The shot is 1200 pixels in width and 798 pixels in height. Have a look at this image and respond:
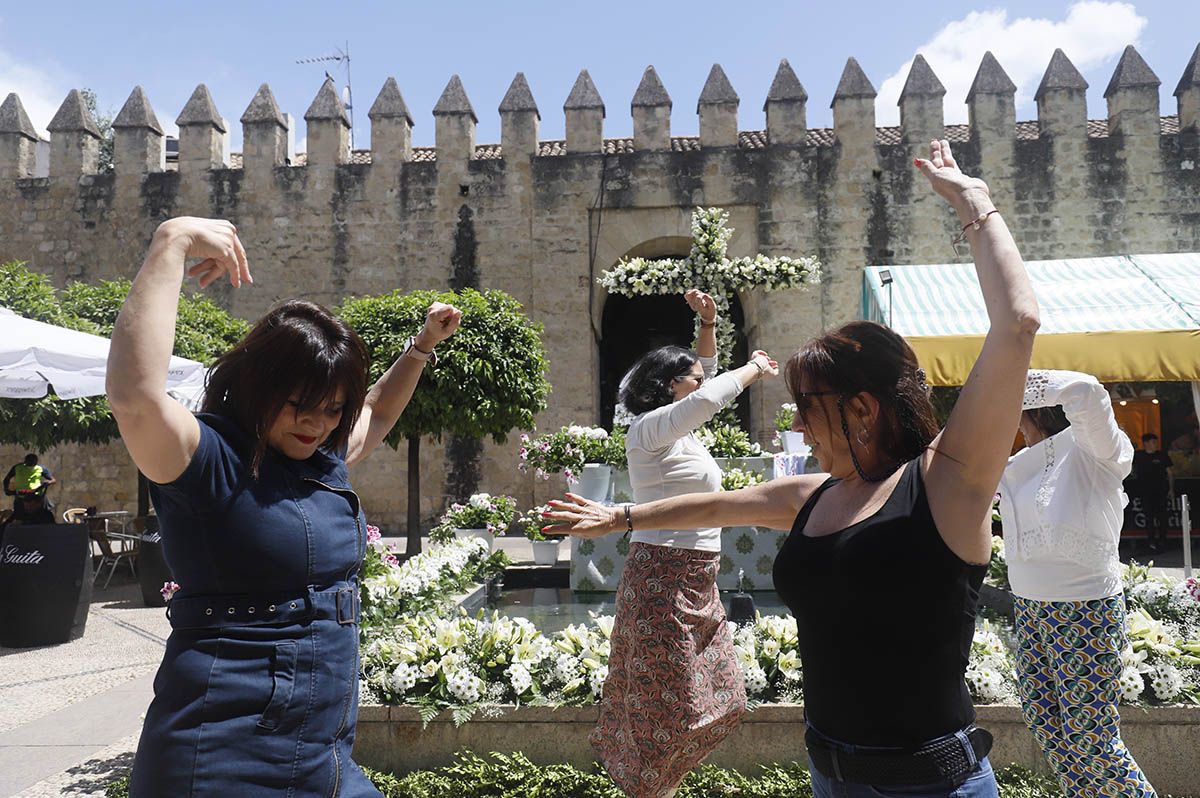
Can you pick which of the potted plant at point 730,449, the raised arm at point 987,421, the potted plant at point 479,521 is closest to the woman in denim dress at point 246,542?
the raised arm at point 987,421

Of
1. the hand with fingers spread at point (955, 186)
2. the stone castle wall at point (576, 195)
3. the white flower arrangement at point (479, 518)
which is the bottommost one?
the white flower arrangement at point (479, 518)

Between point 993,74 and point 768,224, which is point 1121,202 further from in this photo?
point 768,224

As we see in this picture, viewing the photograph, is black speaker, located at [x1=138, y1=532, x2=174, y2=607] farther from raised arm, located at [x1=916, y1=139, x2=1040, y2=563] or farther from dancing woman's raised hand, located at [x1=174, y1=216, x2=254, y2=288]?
raised arm, located at [x1=916, y1=139, x2=1040, y2=563]

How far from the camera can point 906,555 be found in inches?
61.4

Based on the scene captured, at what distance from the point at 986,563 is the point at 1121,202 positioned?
15.6 meters

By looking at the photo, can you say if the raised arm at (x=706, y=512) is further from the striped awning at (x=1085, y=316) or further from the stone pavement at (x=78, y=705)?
the striped awning at (x=1085, y=316)

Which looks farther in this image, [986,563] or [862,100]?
[862,100]

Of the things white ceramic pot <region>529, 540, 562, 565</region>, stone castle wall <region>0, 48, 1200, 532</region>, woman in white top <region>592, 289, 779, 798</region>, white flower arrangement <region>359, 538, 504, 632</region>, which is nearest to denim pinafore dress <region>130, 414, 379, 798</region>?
woman in white top <region>592, 289, 779, 798</region>

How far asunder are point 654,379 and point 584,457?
14.9ft

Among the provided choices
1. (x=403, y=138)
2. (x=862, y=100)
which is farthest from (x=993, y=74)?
(x=403, y=138)

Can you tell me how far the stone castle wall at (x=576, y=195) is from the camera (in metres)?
14.3

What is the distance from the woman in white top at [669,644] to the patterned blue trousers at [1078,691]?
3.42ft

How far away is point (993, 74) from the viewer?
14.3 meters

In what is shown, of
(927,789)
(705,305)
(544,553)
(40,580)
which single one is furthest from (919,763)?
(544,553)
